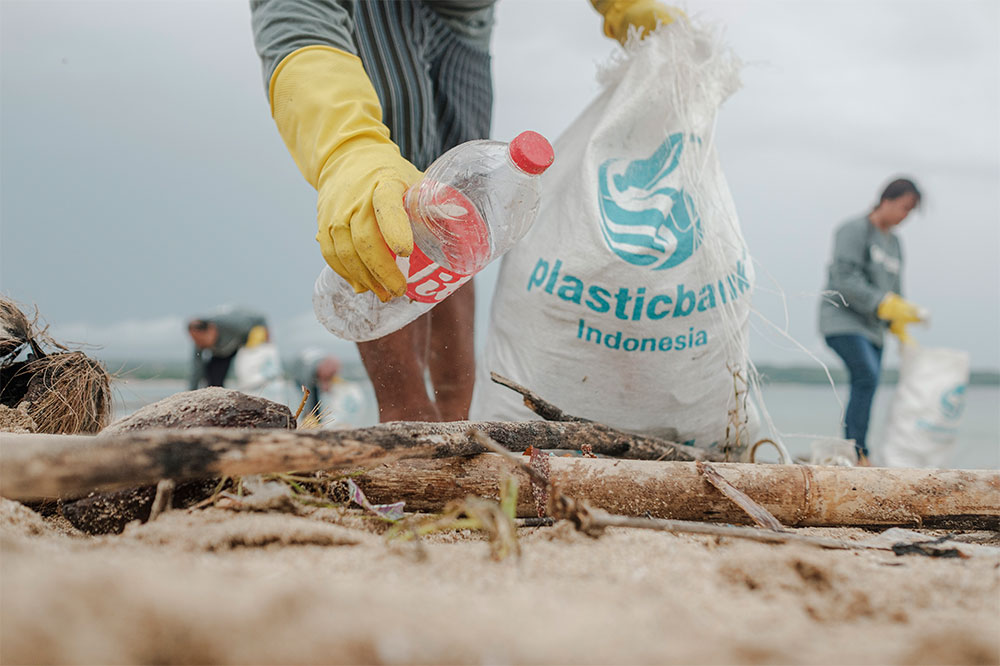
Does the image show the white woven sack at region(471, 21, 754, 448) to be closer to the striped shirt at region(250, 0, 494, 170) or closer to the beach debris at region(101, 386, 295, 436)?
the striped shirt at region(250, 0, 494, 170)

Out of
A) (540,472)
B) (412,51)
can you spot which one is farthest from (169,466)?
(412,51)

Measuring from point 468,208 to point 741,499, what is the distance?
2.20 feet

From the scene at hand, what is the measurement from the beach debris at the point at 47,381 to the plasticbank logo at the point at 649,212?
121cm

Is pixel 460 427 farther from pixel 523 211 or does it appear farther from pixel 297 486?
pixel 523 211

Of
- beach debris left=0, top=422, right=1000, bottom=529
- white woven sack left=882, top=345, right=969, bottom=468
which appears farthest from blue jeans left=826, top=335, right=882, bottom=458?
beach debris left=0, top=422, right=1000, bottom=529

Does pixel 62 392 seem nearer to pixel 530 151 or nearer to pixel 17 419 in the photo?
pixel 17 419

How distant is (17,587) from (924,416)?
188 inches

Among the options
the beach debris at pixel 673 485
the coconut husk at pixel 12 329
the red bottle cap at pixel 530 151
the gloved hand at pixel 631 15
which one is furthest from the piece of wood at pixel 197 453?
the gloved hand at pixel 631 15

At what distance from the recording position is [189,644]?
1.36 feet

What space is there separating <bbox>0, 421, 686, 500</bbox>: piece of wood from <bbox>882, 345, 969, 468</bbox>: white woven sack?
4083 mm

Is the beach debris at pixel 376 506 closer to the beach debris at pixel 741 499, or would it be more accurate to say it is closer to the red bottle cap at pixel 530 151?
the beach debris at pixel 741 499

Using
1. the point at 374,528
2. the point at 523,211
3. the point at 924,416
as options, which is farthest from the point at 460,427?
the point at 924,416

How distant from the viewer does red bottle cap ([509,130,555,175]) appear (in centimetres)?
115

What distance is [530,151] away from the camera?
1.15 m
